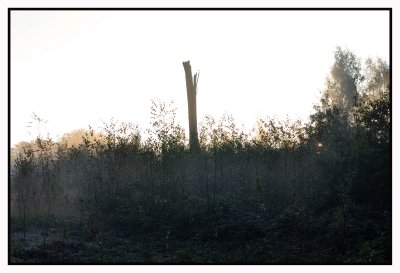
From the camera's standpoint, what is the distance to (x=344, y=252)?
34.5 feet

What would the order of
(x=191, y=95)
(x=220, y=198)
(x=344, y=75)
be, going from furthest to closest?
(x=344, y=75), (x=191, y=95), (x=220, y=198)

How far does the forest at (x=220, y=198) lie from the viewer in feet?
36.2

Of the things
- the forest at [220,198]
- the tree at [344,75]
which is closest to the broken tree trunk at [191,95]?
the forest at [220,198]

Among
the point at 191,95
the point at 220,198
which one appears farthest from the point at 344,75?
the point at 220,198

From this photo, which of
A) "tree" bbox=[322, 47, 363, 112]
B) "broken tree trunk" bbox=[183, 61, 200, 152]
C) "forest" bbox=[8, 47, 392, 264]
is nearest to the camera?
"forest" bbox=[8, 47, 392, 264]

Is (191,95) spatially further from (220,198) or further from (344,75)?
(344,75)

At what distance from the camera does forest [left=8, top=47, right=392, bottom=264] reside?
36.2ft

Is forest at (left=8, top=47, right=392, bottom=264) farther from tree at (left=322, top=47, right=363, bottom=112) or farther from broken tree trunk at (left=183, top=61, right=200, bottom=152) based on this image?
tree at (left=322, top=47, right=363, bottom=112)

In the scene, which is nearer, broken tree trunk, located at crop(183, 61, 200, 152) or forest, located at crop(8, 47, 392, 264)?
forest, located at crop(8, 47, 392, 264)

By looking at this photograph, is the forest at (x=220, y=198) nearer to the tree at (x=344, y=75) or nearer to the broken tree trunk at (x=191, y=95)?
the broken tree trunk at (x=191, y=95)

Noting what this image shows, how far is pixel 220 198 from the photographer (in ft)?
47.7

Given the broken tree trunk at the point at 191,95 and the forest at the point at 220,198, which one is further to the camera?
the broken tree trunk at the point at 191,95

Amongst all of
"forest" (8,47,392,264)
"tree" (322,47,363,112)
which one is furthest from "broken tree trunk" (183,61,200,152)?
"tree" (322,47,363,112)
